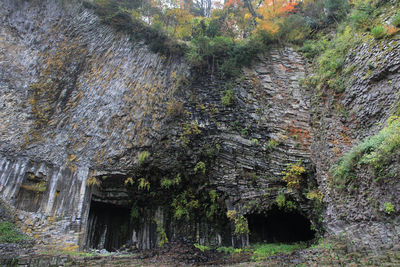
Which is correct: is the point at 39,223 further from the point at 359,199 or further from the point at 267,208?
the point at 359,199

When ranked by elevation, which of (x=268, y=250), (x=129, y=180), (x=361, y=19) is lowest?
(x=268, y=250)

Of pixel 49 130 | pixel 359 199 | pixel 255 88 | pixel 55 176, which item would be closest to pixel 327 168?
pixel 359 199

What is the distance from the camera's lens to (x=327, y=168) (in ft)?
33.0

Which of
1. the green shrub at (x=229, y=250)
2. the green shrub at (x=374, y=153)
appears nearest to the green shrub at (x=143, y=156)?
the green shrub at (x=229, y=250)

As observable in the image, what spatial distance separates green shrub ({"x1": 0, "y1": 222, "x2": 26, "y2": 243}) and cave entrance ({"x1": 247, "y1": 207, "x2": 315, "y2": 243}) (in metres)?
8.39

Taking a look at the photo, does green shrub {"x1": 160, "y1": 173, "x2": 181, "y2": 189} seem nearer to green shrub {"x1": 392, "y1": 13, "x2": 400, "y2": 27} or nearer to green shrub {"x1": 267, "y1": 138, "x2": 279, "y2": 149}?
green shrub {"x1": 267, "y1": 138, "x2": 279, "y2": 149}

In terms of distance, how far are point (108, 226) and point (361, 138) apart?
10.7 meters

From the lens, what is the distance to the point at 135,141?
11930mm

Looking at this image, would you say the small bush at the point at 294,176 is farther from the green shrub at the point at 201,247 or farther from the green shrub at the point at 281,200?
the green shrub at the point at 201,247

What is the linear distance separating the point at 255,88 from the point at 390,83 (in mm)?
5614

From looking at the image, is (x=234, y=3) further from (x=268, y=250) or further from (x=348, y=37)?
(x=268, y=250)

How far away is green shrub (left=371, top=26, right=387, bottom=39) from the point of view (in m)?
9.44

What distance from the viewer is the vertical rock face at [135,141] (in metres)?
10.9

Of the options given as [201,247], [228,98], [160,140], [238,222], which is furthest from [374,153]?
[160,140]
